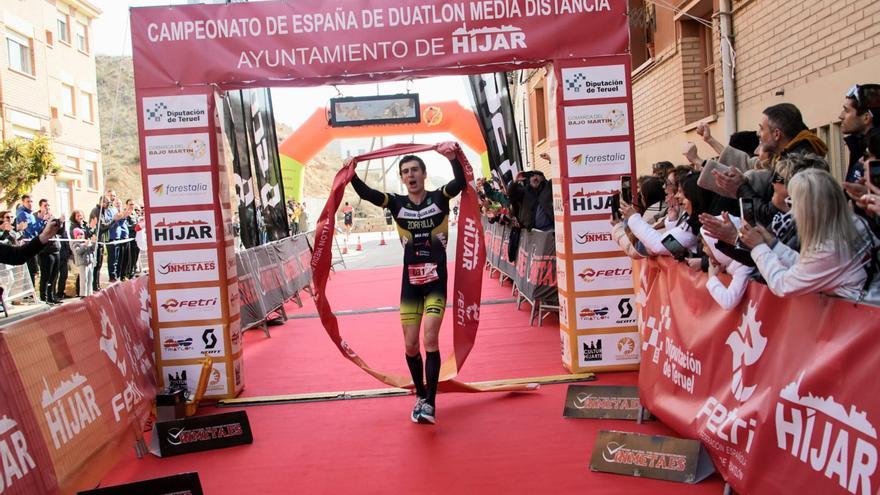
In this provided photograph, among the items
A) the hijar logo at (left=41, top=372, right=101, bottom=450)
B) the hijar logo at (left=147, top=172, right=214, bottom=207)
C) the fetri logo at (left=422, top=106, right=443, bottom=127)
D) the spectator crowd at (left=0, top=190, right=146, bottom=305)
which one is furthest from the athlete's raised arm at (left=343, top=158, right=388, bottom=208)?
the fetri logo at (left=422, top=106, right=443, bottom=127)

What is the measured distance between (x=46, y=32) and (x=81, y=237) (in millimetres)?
21943

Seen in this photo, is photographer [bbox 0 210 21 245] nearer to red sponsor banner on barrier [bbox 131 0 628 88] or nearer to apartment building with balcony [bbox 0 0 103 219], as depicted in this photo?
red sponsor banner on barrier [bbox 131 0 628 88]

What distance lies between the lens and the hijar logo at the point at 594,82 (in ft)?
23.4

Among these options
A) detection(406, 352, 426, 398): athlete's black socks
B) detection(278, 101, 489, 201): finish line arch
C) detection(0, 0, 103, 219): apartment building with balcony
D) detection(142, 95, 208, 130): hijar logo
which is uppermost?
detection(0, 0, 103, 219): apartment building with balcony

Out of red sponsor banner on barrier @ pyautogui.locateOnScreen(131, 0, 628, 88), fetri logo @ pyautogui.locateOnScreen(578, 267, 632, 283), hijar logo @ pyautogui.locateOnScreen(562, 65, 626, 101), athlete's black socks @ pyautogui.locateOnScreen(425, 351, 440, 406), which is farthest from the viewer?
fetri logo @ pyautogui.locateOnScreen(578, 267, 632, 283)

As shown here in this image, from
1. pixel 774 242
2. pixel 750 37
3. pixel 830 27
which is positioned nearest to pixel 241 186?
pixel 750 37

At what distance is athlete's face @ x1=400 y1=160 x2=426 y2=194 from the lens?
6211 millimetres

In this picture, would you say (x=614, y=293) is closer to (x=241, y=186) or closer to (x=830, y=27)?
(x=830, y=27)

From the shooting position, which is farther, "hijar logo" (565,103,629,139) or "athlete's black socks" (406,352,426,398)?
"hijar logo" (565,103,629,139)

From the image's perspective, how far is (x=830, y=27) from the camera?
7.30 m

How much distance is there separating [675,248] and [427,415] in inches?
89.5

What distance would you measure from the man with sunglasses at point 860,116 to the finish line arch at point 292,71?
2847mm

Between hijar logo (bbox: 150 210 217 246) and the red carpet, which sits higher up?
hijar logo (bbox: 150 210 217 246)

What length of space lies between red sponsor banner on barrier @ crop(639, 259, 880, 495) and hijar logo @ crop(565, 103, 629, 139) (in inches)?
89.0
